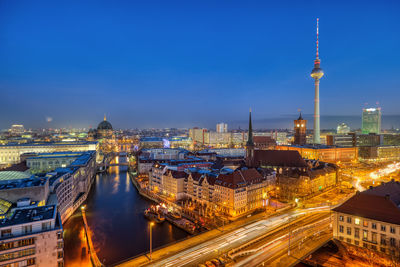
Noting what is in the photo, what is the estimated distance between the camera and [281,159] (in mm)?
71000

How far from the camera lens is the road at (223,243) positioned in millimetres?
25438

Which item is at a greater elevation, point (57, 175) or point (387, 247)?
point (57, 175)

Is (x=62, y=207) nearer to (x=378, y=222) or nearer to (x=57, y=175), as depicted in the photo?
(x=57, y=175)

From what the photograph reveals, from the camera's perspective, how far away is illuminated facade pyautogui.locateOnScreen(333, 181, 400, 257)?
25.2 meters

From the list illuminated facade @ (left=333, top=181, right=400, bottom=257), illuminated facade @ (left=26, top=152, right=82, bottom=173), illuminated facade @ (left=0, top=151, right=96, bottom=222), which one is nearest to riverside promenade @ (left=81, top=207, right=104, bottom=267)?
illuminated facade @ (left=0, top=151, right=96, bottom=222)

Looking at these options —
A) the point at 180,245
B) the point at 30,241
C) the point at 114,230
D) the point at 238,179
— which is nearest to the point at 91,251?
the point at 114,230

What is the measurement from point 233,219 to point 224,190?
6114 mm

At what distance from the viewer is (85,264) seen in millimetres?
29016

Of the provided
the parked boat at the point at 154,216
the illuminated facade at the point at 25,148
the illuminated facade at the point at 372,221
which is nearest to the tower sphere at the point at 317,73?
the illuminated facade at the point at 372,221

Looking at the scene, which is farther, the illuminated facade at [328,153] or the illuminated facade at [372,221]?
the illuminated facade at [328,153]

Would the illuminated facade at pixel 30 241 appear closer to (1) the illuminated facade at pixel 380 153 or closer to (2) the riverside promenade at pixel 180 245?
(2) the riverside promenade at pixel 180 245

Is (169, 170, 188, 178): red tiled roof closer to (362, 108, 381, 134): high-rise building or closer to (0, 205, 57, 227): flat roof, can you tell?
(0, 205, 57, 227): flat roof

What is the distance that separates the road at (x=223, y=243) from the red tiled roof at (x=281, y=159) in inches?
1243

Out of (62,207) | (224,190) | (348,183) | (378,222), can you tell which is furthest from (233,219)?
(348,183)
